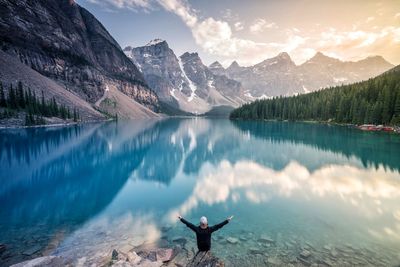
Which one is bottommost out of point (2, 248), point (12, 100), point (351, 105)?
point (2, 248)

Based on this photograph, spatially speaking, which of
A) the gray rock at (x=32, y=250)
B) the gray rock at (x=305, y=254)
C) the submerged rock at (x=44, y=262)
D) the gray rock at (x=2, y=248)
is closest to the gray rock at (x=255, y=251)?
the gray rock at (x=305, y=254)

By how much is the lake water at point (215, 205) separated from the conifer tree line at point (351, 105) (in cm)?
6137

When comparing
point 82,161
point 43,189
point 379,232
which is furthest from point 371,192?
point 82,161

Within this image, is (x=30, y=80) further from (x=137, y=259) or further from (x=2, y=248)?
(x=137, y=259)

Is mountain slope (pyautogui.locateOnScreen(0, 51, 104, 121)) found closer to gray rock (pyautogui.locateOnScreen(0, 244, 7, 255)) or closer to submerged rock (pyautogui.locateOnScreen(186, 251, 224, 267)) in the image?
gray rock (pyautogui.locateOnScreen(0, 244, 7, 255))

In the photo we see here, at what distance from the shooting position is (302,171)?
33469mm

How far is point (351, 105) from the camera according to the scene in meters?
107

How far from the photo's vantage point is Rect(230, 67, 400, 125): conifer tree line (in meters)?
89.7

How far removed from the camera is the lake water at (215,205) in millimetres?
13952

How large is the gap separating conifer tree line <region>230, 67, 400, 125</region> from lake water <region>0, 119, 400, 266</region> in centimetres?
6137

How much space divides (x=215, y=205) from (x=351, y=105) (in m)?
109

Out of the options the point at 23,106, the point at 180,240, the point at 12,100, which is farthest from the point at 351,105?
the point at 12,100

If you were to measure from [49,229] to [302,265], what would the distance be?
50.8 feet

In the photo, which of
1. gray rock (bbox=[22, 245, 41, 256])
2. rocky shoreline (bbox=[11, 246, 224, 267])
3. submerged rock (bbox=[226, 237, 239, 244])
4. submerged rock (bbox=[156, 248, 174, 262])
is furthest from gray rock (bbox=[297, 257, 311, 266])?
gray rock (bbox=[22, 245, 41, 256])
